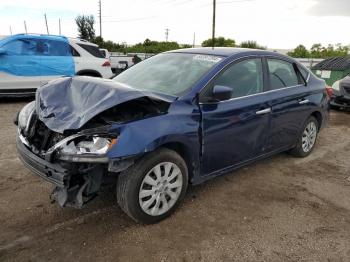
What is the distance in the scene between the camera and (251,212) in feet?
11.8

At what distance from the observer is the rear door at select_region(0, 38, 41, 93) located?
347 inches

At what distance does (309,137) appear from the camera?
17.5 feet

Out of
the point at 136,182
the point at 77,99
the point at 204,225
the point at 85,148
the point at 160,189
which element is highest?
the point at 77,99

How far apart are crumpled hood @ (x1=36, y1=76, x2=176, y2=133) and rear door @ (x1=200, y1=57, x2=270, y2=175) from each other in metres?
0.50

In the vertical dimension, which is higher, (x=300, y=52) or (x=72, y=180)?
(x=72, y=180)

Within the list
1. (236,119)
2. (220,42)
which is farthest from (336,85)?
(220,42)

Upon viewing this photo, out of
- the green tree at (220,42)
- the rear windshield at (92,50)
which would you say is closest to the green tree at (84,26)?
the green tree at (220,42)

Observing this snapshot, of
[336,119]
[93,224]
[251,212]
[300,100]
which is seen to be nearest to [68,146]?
[93,224]

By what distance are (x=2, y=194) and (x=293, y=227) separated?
10.0ft

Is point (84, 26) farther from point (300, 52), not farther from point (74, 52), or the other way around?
point (74, 52)

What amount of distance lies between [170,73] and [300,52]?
97.9ft

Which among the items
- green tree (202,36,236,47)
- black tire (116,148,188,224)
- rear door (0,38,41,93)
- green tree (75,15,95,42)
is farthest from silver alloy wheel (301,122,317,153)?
green tree (75,15,95,42)

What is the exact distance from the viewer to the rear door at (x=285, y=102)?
4363 millimetres

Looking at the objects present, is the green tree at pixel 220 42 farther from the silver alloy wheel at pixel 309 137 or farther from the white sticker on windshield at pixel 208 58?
the white sticker on windshield at pixel 208 58
